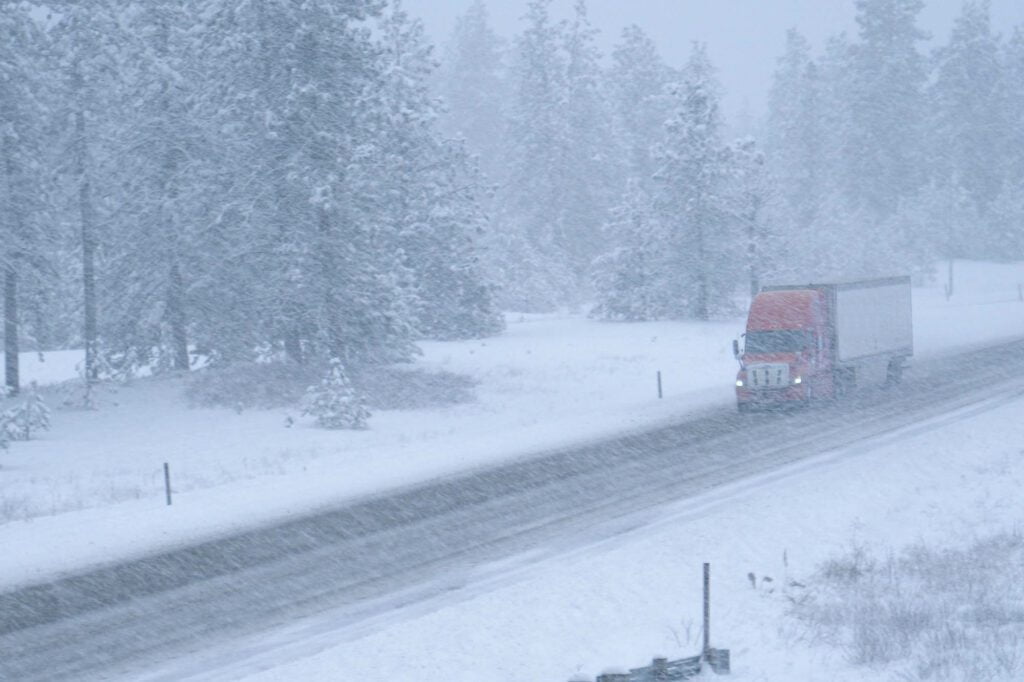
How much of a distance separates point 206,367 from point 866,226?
5539 centimetres

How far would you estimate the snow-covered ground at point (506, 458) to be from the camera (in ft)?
39.3

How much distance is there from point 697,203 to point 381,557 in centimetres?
3790

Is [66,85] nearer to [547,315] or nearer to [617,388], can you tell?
[617,388]

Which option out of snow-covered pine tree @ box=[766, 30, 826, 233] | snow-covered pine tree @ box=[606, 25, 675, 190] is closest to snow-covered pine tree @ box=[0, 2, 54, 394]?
snow-covered pine tree @ box=[606, 25, 675, 190]

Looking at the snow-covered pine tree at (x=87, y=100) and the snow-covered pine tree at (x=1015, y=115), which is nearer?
the snow-covered pine tree at (x=87, y=100)

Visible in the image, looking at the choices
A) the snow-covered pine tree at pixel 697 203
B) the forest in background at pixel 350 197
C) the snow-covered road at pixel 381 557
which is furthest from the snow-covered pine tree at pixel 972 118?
the snow-covered road at pixel 381 557

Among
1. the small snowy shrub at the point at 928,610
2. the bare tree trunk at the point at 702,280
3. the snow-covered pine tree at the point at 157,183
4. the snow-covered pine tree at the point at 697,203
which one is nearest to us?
the small snowy shrub at the point at 928,610

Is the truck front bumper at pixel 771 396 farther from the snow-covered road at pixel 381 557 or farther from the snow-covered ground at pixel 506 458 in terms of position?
the snow-covered road at pixel 381 557

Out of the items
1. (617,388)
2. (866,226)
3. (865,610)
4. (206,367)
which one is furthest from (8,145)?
(866,226)

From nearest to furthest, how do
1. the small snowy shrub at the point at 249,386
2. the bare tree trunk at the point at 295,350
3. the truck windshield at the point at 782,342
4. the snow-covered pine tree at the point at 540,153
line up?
the truck windshield at the point at 782,342 → the small snowy shrub at the point at 249,386 → the bare tree trunk at the point at 295,350 → the snow-covered pine tree at the point at 540,153

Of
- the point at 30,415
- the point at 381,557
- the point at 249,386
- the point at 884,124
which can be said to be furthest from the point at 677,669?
the point at 884,124

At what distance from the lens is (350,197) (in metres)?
34.1

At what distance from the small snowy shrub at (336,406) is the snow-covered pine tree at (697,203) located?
24671 mm

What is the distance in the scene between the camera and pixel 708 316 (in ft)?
178
